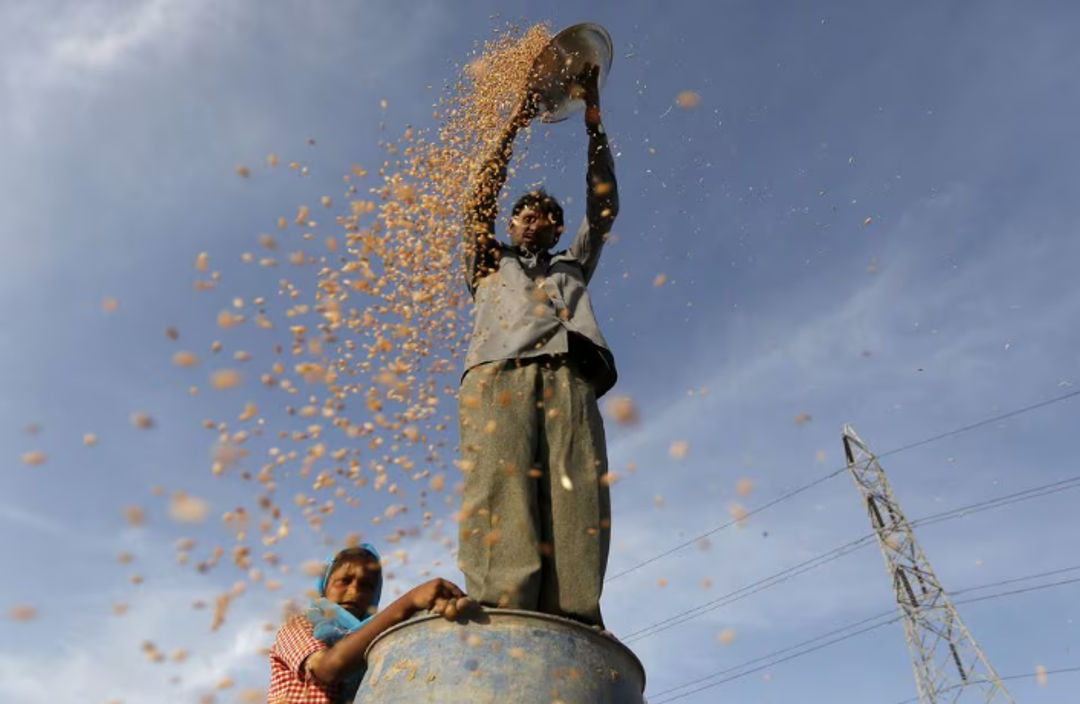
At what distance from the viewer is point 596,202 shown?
3725 millimetres

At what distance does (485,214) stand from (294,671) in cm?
190

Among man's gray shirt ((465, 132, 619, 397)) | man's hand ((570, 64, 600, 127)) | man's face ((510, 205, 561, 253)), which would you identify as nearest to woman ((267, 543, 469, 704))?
man's gray shirt ((465, 132, 619, 397))

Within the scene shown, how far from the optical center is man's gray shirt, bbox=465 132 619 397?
3.20m

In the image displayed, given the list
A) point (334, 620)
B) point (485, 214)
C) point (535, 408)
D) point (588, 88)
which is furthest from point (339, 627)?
point (588, 88)

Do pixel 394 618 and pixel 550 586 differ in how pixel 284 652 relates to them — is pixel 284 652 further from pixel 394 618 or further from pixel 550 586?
pixel 550 586

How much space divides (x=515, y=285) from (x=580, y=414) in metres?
0.62

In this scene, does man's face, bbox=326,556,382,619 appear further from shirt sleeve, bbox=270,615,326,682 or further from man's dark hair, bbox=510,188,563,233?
man's dark hair, bbox=510,188,563,233

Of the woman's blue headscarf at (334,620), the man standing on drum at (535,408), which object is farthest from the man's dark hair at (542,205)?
the woman's blue headscarf at (334,620)

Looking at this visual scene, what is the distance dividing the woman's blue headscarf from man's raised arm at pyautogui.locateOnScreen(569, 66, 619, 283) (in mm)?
1532

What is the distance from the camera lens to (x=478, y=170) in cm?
371

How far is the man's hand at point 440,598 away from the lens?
8.32 feet

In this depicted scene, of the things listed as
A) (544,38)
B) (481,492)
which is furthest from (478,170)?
(481,492)

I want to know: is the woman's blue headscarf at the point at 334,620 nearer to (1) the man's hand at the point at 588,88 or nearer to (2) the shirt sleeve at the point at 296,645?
(2) the shirt sleeve at the point at 296,645

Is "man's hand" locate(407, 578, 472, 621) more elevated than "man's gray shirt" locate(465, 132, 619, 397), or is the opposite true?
"man's gray shirt" locate(465, 132, 619, 397)
